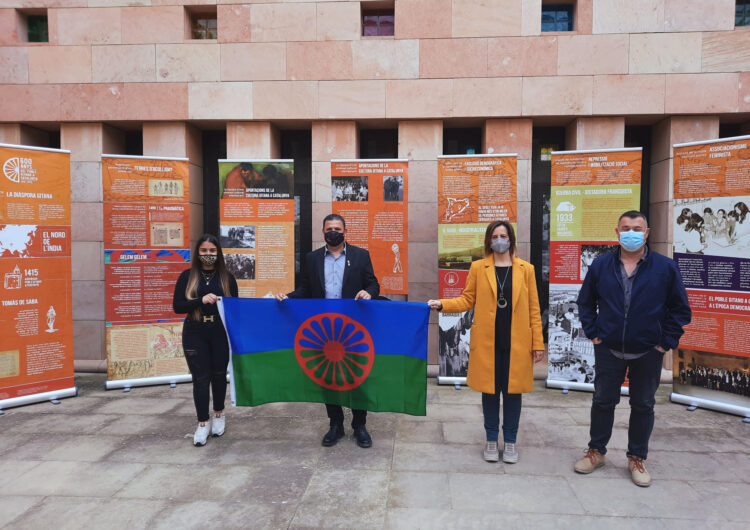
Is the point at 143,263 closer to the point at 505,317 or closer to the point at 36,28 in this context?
the point at 36,28

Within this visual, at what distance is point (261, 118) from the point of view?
6.84 meters

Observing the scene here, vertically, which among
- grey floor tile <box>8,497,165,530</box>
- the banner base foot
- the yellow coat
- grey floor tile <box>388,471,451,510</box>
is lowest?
grey floor tile <box>8,497,165,530</box>

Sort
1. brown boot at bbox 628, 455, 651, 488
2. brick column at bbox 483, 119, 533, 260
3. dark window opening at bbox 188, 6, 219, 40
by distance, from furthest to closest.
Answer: dark window opening at bbox 188, 6, 219, 40 < brick column at bbox 483, 119, 533, 260 < brown boot at bbox 628, 455, 651, 488

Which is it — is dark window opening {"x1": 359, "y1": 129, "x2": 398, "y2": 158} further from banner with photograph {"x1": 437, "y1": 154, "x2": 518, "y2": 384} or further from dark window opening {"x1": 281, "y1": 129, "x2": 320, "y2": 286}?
banner with photograph {"x1": 437, "y1": 154, "x2": 518, "y2": 384}

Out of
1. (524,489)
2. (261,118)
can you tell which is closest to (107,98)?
(261,118)

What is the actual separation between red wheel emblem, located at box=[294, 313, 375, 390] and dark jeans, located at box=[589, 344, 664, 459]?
1.91m

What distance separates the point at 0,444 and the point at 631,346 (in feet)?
18.6

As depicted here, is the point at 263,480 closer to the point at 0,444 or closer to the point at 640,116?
the point at 0,444

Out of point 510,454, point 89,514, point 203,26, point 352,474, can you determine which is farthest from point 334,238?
point 203,26

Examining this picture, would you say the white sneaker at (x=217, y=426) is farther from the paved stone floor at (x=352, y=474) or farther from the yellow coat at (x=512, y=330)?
the yellow coat at (x=512, y=330)

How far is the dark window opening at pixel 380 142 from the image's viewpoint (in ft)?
24.2

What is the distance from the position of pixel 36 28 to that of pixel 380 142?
567 cm

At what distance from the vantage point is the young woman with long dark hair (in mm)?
4230

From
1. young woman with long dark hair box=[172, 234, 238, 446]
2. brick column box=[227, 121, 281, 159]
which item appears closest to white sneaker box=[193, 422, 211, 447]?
young woman with long dark hair box=[172, 234, 238, 446]
